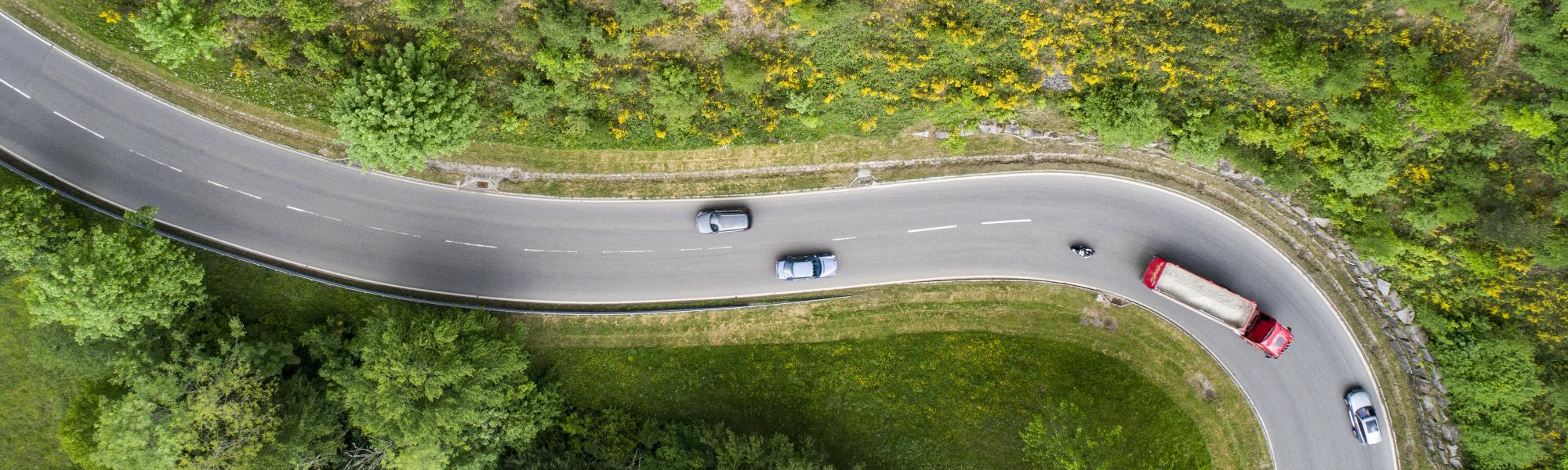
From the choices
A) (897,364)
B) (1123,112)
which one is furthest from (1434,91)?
(897,364)

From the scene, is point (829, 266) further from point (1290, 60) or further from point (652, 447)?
point (1290, 60)

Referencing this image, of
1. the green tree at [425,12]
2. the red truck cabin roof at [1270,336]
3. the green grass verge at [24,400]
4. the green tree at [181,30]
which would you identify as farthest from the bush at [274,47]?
the red truck cabin roof at [1270,336]

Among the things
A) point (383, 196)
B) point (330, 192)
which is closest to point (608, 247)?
point (383, 196)

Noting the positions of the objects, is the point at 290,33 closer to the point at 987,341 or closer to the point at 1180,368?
the point at 987,341

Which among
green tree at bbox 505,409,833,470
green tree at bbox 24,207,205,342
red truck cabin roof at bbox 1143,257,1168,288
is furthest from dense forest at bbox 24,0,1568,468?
green tree at bbox 505,409,833,470

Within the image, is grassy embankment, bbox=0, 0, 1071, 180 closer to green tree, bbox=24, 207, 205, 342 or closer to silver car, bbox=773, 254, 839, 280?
silver car, bbox=773, 254, 839, 280

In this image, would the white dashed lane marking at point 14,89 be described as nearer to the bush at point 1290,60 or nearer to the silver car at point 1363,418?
the bush at point 1290,60
